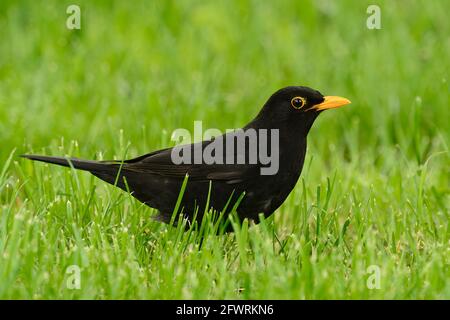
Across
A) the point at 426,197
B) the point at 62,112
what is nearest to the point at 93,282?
the point at 426,197

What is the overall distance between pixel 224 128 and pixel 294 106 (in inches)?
82.1

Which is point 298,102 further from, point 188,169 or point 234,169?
point 188,169

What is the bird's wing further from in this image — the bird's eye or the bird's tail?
the bird's eye

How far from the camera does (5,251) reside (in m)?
4.06

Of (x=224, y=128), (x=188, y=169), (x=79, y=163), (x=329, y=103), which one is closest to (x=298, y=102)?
(x=329, y=103)

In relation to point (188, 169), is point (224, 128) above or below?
above

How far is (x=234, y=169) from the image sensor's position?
4.37 metres

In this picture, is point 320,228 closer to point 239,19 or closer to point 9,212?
point 9,212

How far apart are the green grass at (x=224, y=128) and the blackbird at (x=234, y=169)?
0.51ft

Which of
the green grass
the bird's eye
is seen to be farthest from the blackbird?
the green grass

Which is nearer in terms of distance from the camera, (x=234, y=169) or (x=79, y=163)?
(x=234, y=169)

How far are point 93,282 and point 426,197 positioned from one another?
2094mm

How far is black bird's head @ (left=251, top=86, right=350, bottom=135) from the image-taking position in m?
4.52

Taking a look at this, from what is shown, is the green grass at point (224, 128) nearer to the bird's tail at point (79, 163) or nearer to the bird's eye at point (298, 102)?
the bird's tail at point (79, 163)
